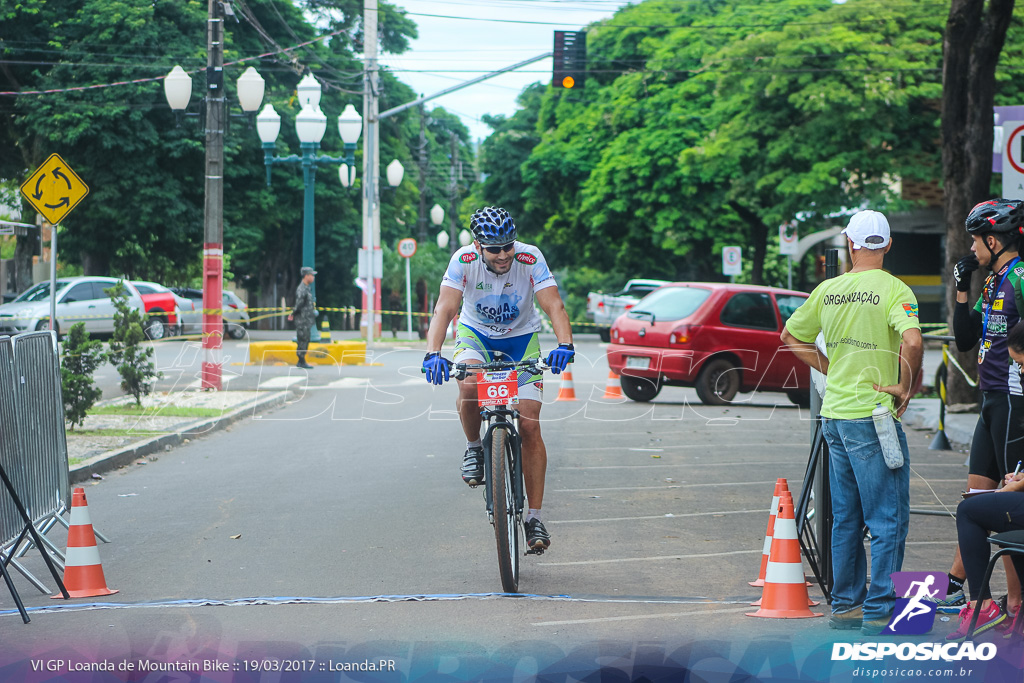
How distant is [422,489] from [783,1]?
33046 millimetres

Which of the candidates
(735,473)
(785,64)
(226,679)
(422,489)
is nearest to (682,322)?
(735,473)

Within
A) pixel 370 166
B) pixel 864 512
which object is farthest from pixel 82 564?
pixel 370 166

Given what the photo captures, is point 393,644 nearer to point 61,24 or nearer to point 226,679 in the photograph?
point 226,679

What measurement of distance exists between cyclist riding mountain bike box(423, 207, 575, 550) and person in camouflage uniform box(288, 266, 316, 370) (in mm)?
17317

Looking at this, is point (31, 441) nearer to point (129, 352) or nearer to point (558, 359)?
point (558, 359)

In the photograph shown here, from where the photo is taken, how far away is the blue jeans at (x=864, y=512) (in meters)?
5.49

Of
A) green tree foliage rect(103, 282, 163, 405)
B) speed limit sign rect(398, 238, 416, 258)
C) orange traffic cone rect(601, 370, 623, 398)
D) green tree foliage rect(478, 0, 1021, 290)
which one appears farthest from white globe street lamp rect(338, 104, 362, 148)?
green tree foliage rect(103, 282, 163, 405)

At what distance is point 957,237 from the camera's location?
Result: 1509 cm

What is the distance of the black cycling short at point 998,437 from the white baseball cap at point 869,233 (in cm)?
111

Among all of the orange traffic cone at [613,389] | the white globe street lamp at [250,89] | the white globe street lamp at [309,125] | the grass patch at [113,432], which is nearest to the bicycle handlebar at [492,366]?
the grass patch at [113,432]

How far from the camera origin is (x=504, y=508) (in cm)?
636

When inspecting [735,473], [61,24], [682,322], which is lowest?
[735,473]

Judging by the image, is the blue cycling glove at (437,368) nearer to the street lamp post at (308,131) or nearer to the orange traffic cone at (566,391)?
the orange traffic cone at (566,391)

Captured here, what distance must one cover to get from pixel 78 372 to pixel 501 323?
7666 millimetres
